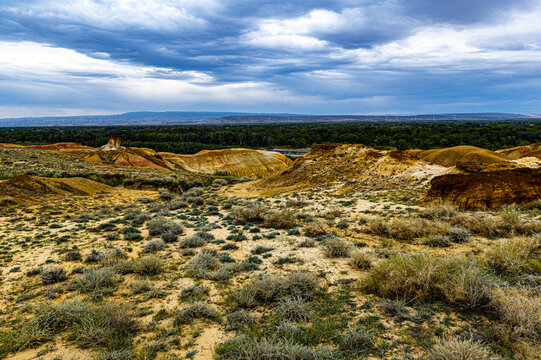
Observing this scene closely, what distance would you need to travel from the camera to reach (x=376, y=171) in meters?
23.2

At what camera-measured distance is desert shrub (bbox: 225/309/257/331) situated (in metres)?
4.57

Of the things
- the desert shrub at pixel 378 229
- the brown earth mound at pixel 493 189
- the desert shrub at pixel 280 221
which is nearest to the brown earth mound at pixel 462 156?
the brown earth mound at pixel 493 189

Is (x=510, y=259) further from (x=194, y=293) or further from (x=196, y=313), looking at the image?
(x=194, y=293)

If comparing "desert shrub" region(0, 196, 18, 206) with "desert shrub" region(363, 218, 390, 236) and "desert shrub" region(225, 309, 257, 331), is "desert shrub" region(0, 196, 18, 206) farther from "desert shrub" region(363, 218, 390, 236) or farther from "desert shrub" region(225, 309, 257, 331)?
"desert shrub" region(363, 218, 390, 236)

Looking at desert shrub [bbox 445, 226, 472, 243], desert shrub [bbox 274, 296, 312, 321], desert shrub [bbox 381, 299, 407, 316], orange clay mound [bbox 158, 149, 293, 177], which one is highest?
desert shrub [bbox 445, 226, 472, 243]

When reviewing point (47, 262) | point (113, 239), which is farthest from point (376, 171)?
point (47, 262)

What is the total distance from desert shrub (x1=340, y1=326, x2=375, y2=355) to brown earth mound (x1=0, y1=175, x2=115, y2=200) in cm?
1922

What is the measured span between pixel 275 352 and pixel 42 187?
21.0 metres

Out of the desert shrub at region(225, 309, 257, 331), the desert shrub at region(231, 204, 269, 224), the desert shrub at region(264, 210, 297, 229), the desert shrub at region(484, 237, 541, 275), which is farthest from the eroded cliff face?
the desert shrub at region(225, 309, 257, 331)

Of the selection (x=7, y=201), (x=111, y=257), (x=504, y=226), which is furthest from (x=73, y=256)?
(x=504, y=226)

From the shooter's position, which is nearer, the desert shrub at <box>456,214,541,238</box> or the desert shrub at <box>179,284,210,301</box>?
the desert shrub at <box>179,284,210,301</box>

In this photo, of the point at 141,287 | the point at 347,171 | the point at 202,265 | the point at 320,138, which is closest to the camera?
the point at 141,287

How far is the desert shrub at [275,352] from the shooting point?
362 centimetres

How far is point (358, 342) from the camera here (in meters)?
4.00
